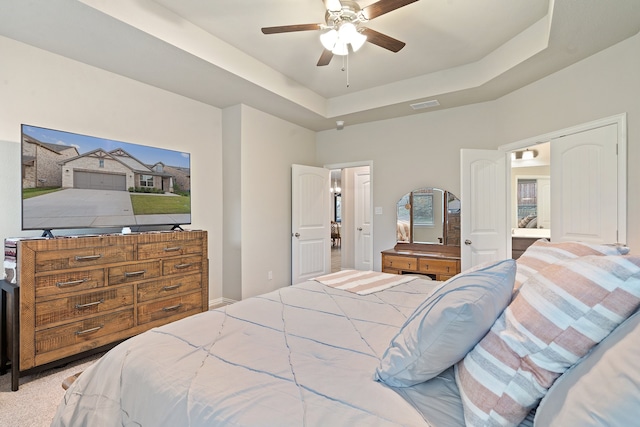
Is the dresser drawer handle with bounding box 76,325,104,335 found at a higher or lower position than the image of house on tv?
lower

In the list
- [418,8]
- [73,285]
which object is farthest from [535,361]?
[73,285]

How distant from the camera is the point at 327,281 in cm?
237

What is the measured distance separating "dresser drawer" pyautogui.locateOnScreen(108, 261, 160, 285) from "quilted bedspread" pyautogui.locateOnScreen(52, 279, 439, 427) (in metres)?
1.47

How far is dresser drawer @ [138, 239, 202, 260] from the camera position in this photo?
285 cm

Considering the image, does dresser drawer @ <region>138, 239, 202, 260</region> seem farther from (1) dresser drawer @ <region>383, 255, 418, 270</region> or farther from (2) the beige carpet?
(1) dresser drawer @ <region>383, 255, 418, 270</region>

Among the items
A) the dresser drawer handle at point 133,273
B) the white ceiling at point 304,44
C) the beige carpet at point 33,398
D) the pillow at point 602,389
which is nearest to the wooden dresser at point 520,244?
the white ceiling at point 304,44

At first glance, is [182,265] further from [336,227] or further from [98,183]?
[336,227]

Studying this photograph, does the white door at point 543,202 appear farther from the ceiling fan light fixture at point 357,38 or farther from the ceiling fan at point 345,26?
the ceiling fan light fixture at point 357,38

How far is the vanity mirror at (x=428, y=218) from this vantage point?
4.19m

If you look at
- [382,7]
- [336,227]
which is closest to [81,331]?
[382,7]

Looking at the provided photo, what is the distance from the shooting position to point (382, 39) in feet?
8.04

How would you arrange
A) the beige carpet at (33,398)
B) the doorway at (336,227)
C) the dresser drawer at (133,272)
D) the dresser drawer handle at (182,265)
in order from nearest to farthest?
the beige carpet at (33,398)
the dresser drawer at (133,272)
the dresser drawer handle at (182,265)
the doorway at (336,227)

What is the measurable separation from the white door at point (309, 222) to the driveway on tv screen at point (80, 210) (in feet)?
6.98

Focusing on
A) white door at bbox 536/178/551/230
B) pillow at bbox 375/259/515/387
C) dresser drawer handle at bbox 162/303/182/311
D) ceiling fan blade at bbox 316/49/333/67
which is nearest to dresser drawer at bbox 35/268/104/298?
dresser drawer handle at bbox 162/303/182/311
